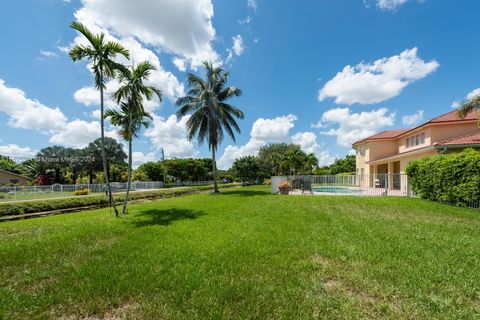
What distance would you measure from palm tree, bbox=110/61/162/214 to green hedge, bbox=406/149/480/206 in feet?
46.3

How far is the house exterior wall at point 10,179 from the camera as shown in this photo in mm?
37125

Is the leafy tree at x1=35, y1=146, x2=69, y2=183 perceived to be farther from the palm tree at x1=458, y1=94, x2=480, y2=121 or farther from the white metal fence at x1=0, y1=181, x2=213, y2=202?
the palm tree at x1=458, y1=94, x2=480, y2=121

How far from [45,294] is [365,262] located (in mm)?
5186

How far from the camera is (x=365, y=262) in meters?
3.99

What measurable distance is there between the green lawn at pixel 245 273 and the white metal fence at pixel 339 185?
35.2 ft

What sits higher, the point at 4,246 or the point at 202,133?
the point at 202,133

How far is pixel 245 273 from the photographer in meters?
3.59

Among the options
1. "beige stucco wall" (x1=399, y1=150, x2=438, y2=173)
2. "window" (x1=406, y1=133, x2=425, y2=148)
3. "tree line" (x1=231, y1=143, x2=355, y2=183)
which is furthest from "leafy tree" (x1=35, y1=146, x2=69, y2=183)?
"window" (x1=406, y1=133, x2=425, y2=148)

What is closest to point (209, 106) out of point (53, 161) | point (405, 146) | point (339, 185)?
point (339, 185)

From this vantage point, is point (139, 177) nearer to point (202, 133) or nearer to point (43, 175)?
point (43, 175)

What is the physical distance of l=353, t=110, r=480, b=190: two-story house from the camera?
1382cm

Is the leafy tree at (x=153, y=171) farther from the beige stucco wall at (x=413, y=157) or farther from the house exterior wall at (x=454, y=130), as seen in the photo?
the house exterior wall at (x=454, y=130)

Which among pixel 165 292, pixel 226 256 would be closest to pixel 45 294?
pixel 165 292

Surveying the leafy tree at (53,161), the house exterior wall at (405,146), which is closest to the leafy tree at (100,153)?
the leafy tree at (53,161)
